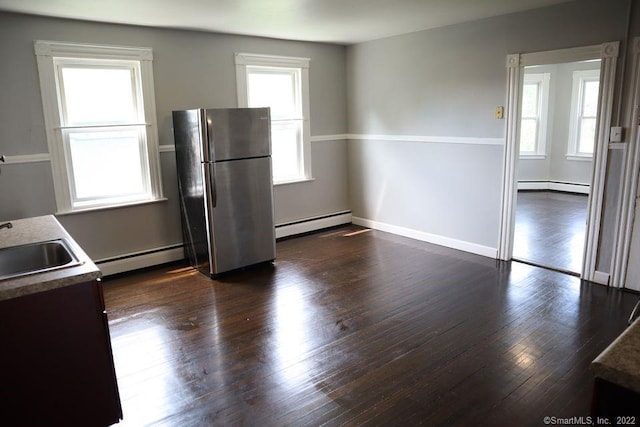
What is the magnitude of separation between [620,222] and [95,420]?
3.90 metres

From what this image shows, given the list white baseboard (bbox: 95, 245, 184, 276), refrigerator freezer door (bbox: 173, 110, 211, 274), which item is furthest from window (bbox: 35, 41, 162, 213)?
white baseboard (bbox: 95, 245, 184, 276)

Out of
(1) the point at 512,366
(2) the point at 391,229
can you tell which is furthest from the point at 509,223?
(1) the point at 512,366

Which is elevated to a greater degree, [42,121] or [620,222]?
[42,121]

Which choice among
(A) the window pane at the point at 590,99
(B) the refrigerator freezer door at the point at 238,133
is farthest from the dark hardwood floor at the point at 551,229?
(B) the refrigerator freezer door at the point at 238,133

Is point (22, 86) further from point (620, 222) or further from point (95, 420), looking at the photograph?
point (620, 222)

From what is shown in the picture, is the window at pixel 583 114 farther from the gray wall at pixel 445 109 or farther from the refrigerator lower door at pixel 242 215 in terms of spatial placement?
the refrigerator lower door at pixel 242 215

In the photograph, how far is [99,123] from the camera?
411cm

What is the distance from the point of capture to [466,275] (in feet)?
13.5

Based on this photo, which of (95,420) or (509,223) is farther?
(509,223)

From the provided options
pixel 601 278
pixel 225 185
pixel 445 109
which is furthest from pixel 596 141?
pixel 225 185

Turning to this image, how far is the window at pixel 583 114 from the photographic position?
294 inches

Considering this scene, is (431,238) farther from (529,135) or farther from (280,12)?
(529,135)

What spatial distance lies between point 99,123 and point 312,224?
2752 millimetres

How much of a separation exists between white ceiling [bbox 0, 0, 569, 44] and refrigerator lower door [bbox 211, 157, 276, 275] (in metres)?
1.28
